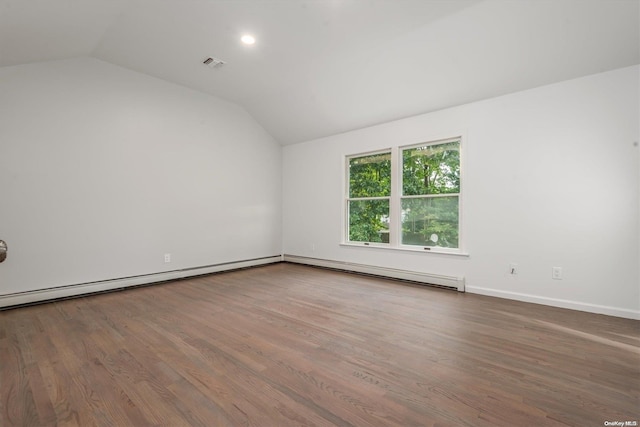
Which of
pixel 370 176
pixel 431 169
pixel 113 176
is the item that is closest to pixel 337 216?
pixel 370 176

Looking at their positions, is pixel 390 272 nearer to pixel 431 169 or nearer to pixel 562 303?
pixel 431 169

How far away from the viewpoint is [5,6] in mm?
2242

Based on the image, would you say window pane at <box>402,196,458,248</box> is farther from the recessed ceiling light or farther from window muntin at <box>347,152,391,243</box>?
the recessed ceiling light

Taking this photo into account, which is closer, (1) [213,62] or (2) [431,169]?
(1) [213,62]

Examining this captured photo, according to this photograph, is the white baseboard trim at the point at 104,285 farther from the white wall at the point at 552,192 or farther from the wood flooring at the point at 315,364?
the white wall at the point at 552,192

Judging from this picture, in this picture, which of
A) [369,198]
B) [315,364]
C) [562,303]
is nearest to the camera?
[315,364]

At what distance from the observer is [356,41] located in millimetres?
3336

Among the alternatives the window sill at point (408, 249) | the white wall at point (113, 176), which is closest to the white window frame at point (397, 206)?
the window sill at point (408, 249)

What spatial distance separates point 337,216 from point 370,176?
3.11 ft

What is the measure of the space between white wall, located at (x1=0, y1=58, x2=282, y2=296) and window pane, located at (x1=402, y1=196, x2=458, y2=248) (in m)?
2.91

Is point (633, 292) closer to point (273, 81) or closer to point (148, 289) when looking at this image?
point (273, 81)

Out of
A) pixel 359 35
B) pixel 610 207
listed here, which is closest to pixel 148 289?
pixel 359 35

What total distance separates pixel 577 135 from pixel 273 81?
12.7 feet

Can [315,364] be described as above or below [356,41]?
below
